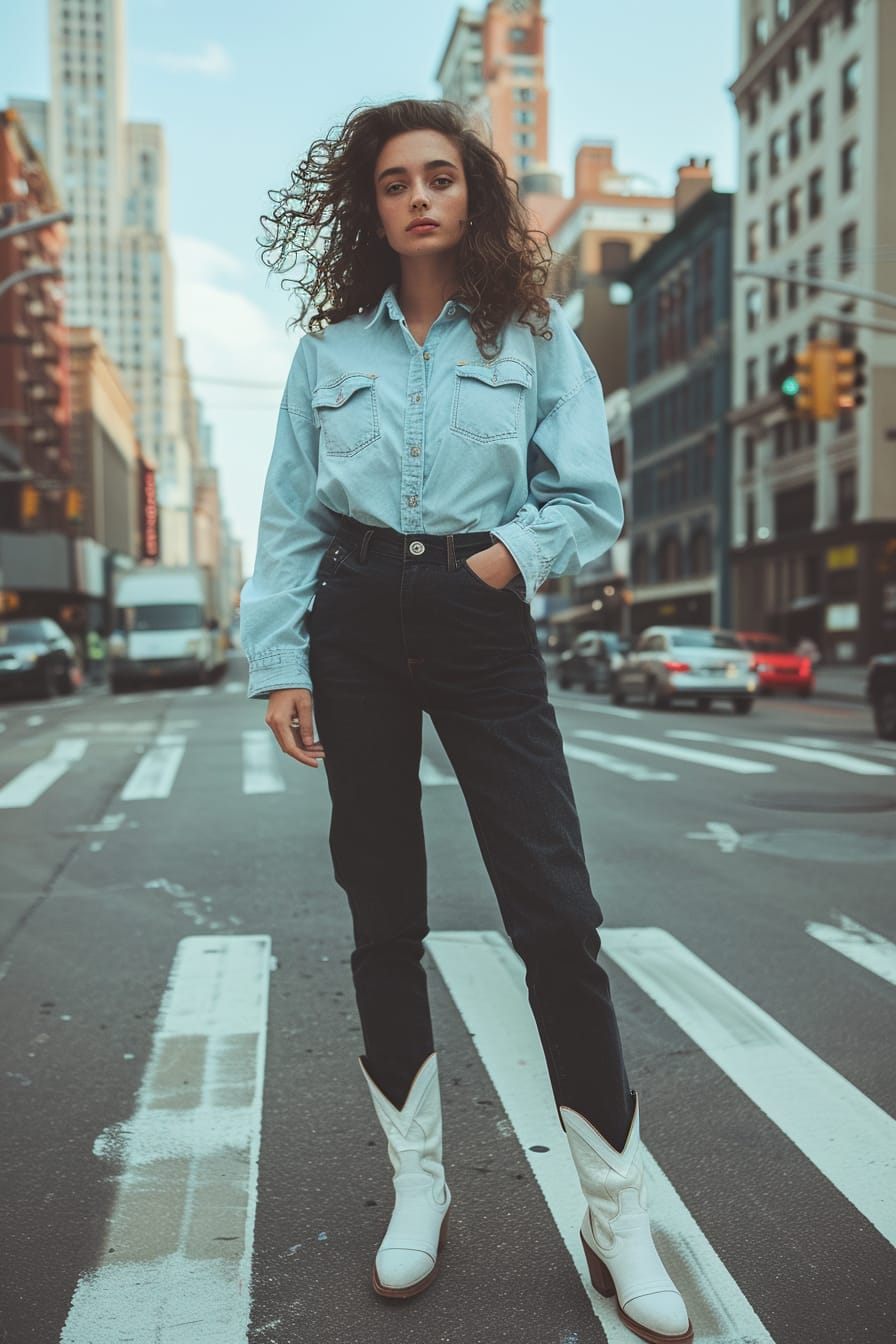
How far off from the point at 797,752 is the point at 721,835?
19.7 feet

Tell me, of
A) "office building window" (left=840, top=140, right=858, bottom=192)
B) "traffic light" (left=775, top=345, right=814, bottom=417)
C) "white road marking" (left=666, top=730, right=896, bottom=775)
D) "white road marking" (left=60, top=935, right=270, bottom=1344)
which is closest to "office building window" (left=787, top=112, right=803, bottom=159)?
"office building window" (left=840, top=140, right=858, bottom=192)

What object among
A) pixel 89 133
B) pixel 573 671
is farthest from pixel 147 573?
pixel 89 133

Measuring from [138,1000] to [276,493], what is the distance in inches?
94.2

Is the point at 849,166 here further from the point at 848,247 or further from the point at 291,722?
the point at 291,722

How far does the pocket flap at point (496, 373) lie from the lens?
8.22 feet

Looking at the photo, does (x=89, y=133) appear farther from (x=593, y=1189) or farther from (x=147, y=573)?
(x=593, y=1189)

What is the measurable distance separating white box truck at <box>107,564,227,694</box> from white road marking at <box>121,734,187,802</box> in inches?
608

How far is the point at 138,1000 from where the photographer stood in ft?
14.6

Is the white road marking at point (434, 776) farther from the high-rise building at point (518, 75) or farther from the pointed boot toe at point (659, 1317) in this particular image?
the high-rise building at point (518, 75)

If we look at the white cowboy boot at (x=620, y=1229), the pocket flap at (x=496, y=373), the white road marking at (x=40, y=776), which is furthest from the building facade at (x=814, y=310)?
the white cowboy boot at (x=620, y=1229)

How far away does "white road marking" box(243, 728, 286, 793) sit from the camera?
10.4m

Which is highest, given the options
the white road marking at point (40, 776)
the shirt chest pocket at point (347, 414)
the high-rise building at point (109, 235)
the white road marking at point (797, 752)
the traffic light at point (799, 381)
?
the high-rise building at point (109, 235)

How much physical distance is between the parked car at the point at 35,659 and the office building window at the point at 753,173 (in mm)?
31733

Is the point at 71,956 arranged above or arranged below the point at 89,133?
below
